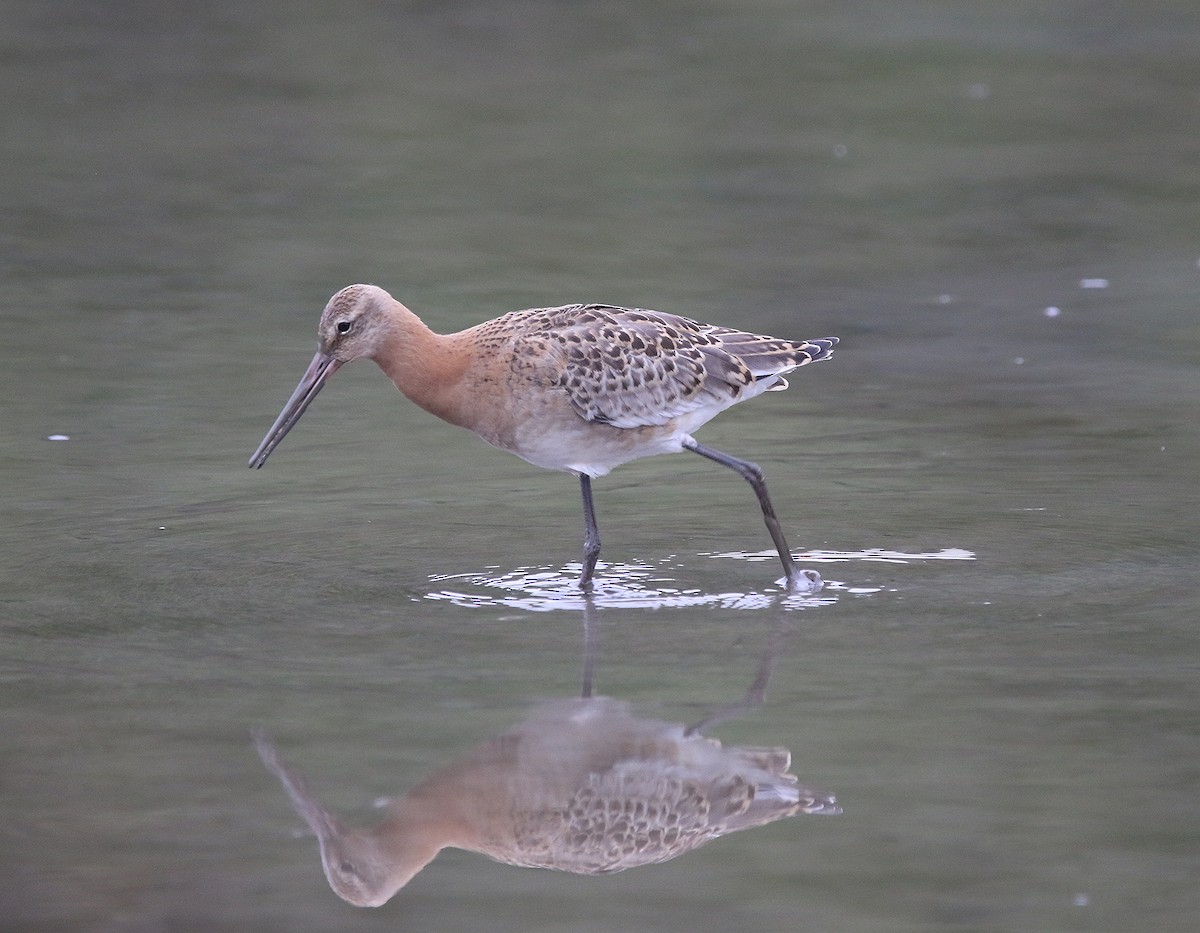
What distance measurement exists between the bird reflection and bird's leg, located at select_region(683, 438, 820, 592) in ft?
5.02

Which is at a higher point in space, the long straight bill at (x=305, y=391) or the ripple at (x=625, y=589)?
the long straight bill at (x=305, y=391)

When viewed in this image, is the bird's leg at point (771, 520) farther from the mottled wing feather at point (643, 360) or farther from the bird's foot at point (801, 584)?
the mottled wing feather at point (643, 360)

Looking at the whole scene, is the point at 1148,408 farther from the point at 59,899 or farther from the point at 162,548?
the point at 59,899

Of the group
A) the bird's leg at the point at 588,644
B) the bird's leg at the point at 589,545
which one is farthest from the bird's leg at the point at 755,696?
the bird's leg at the point at 589,545

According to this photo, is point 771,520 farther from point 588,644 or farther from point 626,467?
point 626,467

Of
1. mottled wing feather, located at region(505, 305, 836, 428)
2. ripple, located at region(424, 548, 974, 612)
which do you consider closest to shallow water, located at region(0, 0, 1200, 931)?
ripple, located at region(424, 548, 974, 612)

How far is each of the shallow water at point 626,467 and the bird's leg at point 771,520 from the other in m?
0.18

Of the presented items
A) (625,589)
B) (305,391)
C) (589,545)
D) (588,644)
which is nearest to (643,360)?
(589,545)

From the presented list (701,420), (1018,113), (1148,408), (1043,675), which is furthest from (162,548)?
(1018,113)

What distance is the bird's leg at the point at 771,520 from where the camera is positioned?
811 cm

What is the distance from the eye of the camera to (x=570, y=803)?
6066mm

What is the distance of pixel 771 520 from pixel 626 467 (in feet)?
7.28

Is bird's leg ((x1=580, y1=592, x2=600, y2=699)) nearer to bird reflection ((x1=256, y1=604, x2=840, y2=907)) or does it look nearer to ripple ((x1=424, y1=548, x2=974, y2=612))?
ripple ((x1=424, y1=548, x2=974, y2=612))

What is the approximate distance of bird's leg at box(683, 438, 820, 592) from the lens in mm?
8109
